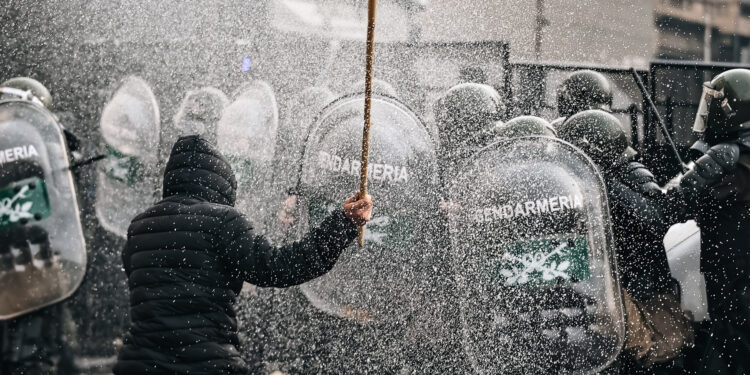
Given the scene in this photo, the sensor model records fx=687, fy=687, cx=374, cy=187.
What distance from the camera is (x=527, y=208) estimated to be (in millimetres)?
3074

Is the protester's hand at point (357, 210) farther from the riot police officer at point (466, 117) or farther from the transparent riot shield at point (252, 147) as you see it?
the transparent riot shield at point (252, 147)

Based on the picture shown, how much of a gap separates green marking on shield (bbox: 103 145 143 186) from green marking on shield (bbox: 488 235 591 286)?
3059mm

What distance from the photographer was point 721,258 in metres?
3.67

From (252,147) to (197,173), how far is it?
1.93m

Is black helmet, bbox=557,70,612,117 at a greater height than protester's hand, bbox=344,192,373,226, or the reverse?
black helmet, bbox=557,70,612,117

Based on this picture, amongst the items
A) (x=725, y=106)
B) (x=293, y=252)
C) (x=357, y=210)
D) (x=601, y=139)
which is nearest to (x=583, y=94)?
(x=601, y=139)

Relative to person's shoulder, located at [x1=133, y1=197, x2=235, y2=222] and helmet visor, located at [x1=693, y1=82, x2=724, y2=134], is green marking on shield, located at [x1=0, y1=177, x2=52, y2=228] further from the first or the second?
helmet visor, located at [x1=693, y1=82, x2=724, y2=134]

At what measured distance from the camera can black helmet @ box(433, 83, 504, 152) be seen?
376 cm

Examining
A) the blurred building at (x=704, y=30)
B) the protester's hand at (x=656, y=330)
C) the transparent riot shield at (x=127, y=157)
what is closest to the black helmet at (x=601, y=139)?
the protester's hand at (x=656, y=330)

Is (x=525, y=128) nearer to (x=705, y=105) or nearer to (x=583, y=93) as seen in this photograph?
(x=583, y=93)

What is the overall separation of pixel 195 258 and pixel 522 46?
594 cm

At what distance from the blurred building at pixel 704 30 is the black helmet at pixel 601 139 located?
18.7 meters

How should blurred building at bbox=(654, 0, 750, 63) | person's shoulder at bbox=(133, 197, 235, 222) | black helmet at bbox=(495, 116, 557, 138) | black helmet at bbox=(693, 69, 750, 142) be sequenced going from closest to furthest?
person's shoulder at bbox=(133, 197, 235, 222)
black helmet at bbox=(495, 116, 557, 138)
black helmet at bbox=(693, 69, 750, 142)
blurred building at bbox=(654, 0, 750, 63)

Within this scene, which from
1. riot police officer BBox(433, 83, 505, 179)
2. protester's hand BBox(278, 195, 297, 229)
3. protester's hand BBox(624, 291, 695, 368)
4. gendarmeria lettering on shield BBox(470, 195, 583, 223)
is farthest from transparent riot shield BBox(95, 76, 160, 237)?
protester's hand BBox(624, 291, 695, 368)
